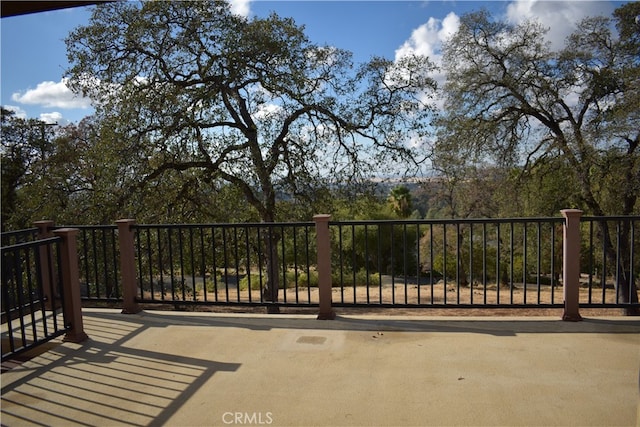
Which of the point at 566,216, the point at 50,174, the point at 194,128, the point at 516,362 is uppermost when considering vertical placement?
the point at 194,128

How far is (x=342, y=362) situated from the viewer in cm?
314

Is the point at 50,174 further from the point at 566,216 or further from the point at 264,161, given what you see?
the point at 566,216

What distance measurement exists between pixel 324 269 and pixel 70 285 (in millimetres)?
2155

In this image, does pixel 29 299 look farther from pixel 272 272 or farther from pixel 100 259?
pixel 100 259

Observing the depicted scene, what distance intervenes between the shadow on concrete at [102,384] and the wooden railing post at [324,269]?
1236 mm

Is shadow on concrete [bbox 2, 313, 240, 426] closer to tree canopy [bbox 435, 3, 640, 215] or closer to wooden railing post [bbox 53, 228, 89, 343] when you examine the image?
wooden railing post [bbox 53, 228, 89, 343]

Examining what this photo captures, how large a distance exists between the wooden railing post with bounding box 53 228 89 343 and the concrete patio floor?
0.47 feet

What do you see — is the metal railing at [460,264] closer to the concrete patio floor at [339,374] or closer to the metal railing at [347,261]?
the metal railing at [347,261]

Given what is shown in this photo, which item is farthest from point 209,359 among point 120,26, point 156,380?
point 120,26

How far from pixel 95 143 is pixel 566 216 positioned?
839 cm

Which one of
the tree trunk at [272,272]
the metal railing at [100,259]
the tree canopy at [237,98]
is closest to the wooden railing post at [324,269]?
the tree trunk at [272,272]

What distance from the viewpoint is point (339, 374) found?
2947 millimetres

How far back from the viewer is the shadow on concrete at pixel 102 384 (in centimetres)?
253

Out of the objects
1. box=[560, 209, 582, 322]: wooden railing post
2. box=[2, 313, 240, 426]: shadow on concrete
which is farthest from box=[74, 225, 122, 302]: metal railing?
box=[560, 209, 582, 322]: wooden railing post
